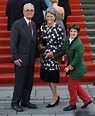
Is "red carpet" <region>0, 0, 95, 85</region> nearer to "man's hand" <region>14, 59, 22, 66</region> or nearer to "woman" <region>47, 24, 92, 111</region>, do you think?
"woman" <region>47, 24, 92, 111</region>

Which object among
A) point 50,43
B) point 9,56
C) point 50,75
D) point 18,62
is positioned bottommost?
point 9,56

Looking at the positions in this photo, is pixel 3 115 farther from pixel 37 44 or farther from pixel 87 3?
pixel 87 3

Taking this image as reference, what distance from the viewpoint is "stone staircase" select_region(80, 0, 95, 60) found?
838 centimetres

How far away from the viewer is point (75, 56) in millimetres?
4625

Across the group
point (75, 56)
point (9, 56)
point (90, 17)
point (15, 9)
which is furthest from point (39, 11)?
point (90, 17)

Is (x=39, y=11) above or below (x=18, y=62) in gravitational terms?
above

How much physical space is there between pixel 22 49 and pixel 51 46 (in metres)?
0.49

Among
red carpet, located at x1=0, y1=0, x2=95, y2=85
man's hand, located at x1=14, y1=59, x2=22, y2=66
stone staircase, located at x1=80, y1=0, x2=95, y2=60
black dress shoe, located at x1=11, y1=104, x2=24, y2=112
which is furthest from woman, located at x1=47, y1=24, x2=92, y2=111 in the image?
stone staircase, located at x1=80, y1=0, x2=95, y2=60

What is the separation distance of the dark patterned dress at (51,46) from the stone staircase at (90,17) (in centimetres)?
295

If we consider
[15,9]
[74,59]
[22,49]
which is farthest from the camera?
[15,9]

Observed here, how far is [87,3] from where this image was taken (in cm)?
1016

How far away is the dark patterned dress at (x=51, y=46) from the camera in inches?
192

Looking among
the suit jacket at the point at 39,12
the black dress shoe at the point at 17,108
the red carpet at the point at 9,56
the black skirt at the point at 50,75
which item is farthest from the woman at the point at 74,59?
the suit jacket at the point at 39,12

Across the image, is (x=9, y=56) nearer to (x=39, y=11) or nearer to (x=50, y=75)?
(x=39, y=11)
